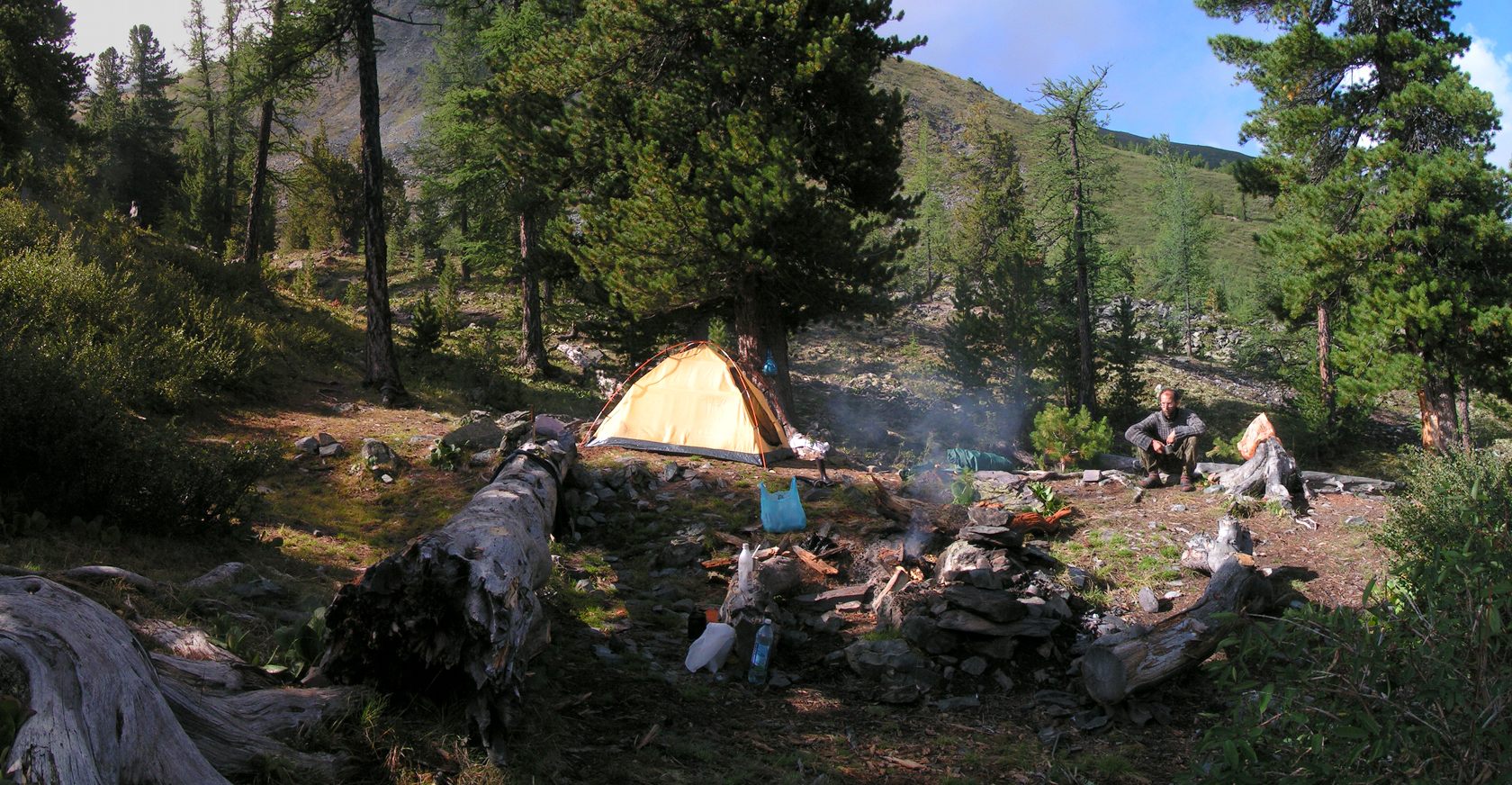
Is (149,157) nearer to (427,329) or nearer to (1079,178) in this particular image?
(427,329)

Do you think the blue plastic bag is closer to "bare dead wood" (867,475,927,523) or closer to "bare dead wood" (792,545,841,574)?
"bare dead wood" (792,545,841,574)

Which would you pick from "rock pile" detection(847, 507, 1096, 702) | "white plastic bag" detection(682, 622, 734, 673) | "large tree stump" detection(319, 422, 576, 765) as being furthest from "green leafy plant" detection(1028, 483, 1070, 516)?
"large tree stump" detection(319, 422, 576, 765)

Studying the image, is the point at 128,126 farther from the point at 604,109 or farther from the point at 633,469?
the point at 633,469

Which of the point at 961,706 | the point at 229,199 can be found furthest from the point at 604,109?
the point at 229,199

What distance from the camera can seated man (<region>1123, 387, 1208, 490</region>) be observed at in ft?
32.5

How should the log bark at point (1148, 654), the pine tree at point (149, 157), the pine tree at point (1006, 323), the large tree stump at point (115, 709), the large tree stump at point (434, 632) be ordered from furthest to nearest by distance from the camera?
1. the pine tree at point (149, 157)
2. the pine tree at point (1006, 323)
3. the log bark at point (1148, 654)
4. the large tree stump at point (434, 632)
5. the large tree stump at point (115, 709)

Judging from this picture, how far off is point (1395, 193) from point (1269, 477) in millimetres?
10391

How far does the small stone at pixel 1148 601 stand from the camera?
21.9 ft

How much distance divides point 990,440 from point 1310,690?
866 inches

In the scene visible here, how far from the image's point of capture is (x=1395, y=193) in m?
15.5

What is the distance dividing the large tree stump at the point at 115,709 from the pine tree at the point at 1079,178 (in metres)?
22.9

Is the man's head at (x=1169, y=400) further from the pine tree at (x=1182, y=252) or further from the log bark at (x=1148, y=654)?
the pine tree at (x=1182, y=252)

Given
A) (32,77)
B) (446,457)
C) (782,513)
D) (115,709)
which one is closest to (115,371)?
(446,457)

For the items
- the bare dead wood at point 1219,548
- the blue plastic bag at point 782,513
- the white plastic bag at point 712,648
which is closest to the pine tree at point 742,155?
the blue plastic bag at point 782,513
